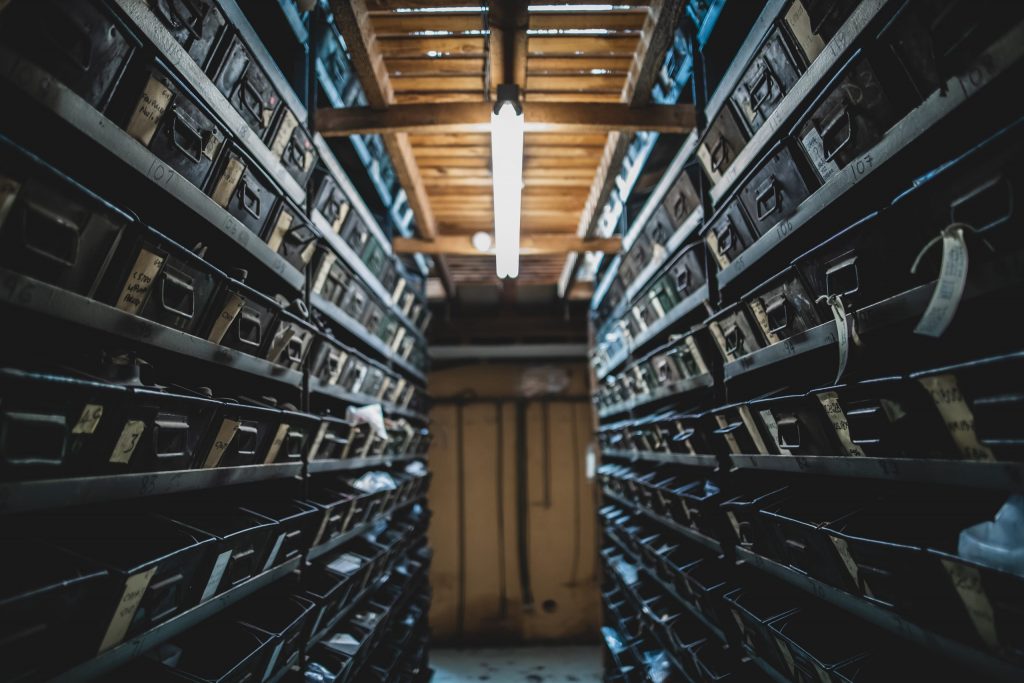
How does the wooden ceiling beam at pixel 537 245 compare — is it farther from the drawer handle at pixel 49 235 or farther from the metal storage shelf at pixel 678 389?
the drawer handle at pixel 49 235

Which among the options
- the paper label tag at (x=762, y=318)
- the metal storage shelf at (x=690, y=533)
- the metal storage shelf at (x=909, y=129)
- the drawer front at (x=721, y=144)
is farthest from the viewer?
the metal storage shelf at (x=690, y=533)

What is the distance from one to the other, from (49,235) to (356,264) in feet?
6.86

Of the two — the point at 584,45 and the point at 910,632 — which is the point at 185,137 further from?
the point at 910,632

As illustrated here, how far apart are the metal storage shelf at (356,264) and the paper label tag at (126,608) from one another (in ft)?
5.20

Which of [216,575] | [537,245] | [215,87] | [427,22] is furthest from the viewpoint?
[537,245]

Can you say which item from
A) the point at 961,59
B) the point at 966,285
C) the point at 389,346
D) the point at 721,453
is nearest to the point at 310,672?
the point at 721,453

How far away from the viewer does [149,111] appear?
140 centimetres

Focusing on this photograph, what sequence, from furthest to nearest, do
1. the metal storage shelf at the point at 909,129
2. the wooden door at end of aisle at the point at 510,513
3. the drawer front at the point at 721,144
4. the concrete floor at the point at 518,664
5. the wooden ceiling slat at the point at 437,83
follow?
the wooden door at end of aisle at the point at 510,513
the concrete floor at the point at 518,664
the wooden ceiling slat at the point at 437,83
the drawer front at the point at 721,144
the metal storage shelf at the point at 909,129

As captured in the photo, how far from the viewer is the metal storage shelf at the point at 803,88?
54.5 inches

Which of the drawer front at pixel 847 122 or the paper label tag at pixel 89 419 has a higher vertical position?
the drawer front at pixel 847 122

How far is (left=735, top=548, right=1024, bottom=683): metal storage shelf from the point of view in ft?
3.35

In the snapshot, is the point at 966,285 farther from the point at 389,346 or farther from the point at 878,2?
the point at 389,346

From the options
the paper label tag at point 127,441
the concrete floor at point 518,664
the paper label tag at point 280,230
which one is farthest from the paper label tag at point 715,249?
the concrete floor at point 518,664

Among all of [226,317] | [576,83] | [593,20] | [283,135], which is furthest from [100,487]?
[576,83]
